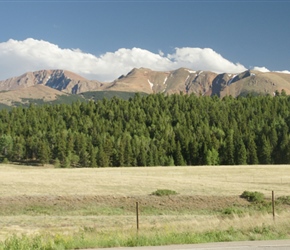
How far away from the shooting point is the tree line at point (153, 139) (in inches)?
4995

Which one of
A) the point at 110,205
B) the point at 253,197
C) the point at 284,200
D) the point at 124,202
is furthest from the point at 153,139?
the point at 284,200

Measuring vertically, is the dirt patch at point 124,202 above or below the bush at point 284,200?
below

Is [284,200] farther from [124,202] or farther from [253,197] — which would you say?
[124,202]

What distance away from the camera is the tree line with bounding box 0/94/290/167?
A: 126875mm

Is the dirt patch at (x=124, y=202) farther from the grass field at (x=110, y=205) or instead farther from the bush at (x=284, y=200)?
the bush at (x=284, y=200)

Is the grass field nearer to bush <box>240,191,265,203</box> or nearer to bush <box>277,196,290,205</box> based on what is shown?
bush <box>240,191,265,203</box>

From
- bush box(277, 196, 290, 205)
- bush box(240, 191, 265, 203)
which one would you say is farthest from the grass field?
bush box(277, 196, 290, 205)

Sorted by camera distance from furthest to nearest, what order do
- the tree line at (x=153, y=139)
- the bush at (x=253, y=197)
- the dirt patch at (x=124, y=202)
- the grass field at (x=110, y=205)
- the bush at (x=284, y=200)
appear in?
the tree line at (x=153, y=139) → the bush at (x=253, y=197) → the bush at (x=284, y=200) → the dirt patch at (x=124, y=202) → the grass field at (x=110, y=205)

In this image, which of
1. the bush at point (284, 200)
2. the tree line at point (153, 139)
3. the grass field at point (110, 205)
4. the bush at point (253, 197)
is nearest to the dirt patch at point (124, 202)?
the grass field at point (110, 205)

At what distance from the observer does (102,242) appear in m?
15.4

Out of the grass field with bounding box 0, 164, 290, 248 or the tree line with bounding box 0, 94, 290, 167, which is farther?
the tree line with bounding box 0, 94, 290, 167

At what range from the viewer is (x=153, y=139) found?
14688cm

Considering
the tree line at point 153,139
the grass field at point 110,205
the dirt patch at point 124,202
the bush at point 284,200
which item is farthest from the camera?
the tree line at point 153,139

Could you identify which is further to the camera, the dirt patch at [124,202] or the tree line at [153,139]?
the tree line at [153,139]
